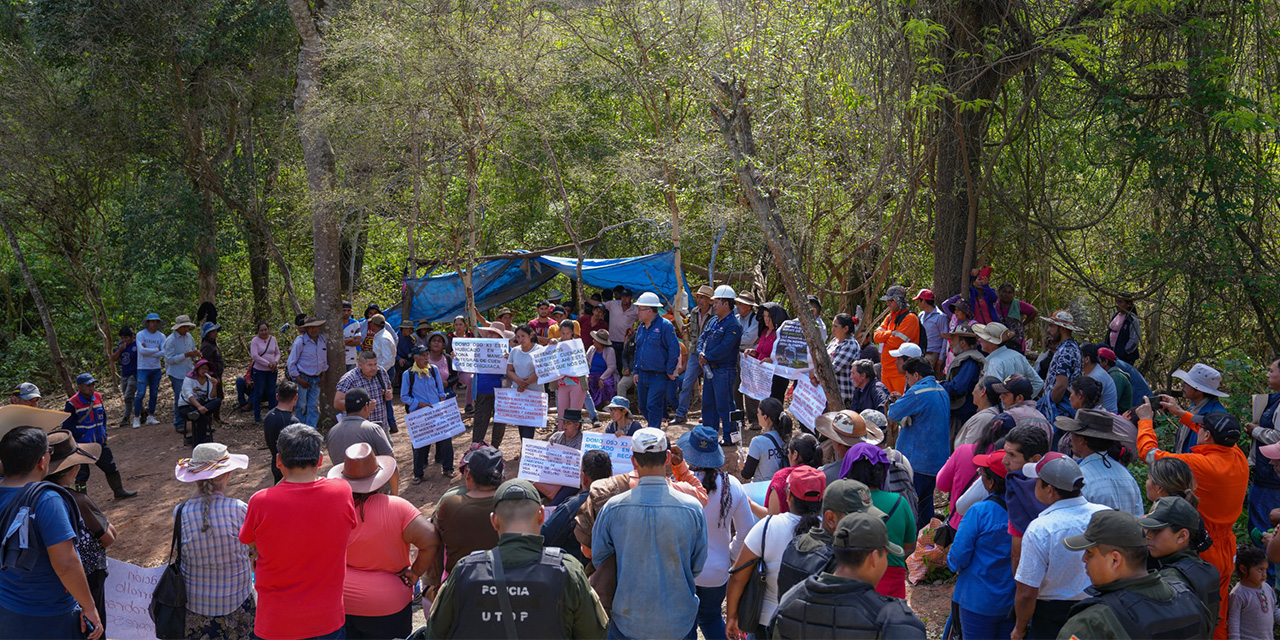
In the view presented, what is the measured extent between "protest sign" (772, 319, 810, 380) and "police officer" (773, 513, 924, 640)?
224 inches

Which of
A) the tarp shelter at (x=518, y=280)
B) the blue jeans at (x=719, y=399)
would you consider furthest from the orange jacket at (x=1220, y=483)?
the tarp shelter at (x=518, y=280)

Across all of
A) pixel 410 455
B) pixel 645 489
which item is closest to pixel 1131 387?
pixel 645 489

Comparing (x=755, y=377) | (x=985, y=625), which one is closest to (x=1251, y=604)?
(x=985, y=625)

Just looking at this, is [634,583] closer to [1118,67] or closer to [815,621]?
[815,621]

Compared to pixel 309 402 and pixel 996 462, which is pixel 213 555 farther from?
pixel 309 402

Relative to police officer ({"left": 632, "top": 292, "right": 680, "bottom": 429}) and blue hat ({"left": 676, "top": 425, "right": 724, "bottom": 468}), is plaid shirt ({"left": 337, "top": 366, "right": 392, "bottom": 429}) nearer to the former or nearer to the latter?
police officer ({"left": 632, "top": 292, "right": 680, "bottom": 429})

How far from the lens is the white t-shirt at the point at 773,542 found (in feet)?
13.9

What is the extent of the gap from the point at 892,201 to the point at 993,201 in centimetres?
126

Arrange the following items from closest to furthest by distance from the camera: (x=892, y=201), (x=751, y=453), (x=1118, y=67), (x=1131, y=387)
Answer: (x=751, y=453) → (x=1131, y=387) → (x=1118, y=67) → (x=892, y=201)

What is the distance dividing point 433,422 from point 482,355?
1.07 metres

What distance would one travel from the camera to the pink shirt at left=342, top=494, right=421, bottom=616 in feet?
15.0

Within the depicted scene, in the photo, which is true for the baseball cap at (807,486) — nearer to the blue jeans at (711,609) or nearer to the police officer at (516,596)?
the blue jeans at (711,609)

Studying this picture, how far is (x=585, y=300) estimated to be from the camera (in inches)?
570

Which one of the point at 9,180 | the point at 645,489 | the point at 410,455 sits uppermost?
the point at 9,180
